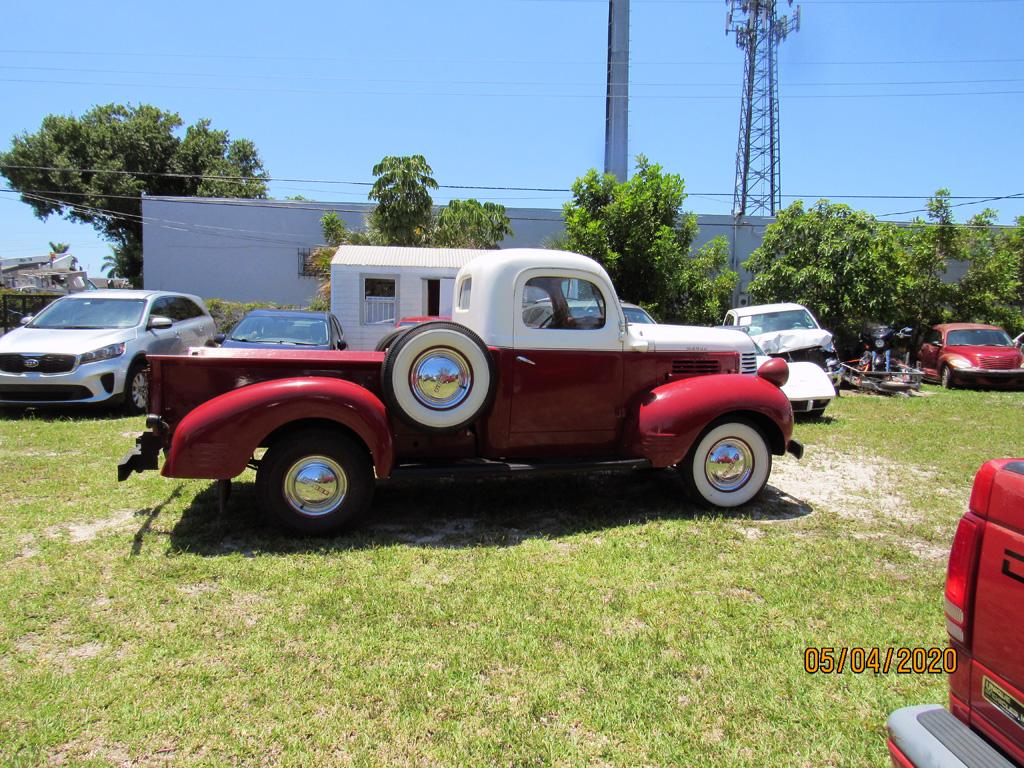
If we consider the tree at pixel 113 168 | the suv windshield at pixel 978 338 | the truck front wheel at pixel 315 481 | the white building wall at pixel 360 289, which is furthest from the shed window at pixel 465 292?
the tree at pixel 113 168

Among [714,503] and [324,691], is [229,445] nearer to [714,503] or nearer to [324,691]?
[324,691]

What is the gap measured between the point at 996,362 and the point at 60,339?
17602 mm

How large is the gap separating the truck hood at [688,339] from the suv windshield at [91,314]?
756cm

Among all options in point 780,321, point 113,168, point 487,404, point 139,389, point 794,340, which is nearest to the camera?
point 487,404

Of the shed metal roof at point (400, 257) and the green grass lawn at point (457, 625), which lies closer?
the green grass lawn at point (457, 625)

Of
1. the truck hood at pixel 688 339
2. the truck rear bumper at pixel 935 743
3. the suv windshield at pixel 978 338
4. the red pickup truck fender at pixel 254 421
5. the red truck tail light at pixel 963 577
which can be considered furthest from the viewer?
the suv windshield at pixel 978 338

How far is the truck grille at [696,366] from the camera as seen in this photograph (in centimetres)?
532

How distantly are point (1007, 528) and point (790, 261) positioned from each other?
16683 millimetres

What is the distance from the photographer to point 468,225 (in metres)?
20.6

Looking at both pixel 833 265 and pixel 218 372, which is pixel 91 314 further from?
pixel 833 265

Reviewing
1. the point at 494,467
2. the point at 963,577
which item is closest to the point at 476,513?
the point at 494,467

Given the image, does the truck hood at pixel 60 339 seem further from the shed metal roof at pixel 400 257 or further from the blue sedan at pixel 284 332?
the shed metal roof at pixel 400 257

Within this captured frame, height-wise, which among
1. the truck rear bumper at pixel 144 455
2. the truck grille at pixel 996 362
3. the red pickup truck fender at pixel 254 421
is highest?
the truck grille at pixel 996 362
